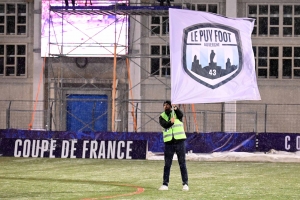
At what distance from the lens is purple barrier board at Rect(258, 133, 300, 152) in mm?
35906

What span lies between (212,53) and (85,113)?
671 inches

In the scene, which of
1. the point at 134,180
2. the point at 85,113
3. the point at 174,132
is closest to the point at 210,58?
the point at 134,180

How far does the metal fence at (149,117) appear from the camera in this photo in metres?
41.5

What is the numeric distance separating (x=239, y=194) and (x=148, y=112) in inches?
864

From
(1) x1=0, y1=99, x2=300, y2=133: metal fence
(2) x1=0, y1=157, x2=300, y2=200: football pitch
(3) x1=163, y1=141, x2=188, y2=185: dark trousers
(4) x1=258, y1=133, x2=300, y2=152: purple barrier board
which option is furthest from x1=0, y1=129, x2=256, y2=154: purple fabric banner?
(3) x1=163, y1=141, x2=188, y2=185: dark trousers

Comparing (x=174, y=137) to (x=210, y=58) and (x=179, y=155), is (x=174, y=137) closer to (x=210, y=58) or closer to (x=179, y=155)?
(x=179, y=155)

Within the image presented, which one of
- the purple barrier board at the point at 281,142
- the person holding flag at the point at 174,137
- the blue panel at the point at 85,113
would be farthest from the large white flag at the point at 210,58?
the blue panel at the point at 85,113

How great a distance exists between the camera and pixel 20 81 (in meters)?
43.4

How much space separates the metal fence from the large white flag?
46.1ft

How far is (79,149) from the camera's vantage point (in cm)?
3338

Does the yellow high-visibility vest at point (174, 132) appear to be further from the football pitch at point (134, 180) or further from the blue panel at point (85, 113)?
the blue panel at point (85, 113)

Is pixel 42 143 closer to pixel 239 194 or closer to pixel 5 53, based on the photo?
pixel 5 53

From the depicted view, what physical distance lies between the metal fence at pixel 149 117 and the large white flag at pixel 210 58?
14.1 m

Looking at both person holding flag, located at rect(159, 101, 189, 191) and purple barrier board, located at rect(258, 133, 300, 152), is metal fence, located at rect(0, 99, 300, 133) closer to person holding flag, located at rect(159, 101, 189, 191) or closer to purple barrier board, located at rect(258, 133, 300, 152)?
purple barrier board, located at rect(258, 133, 300, 152)
